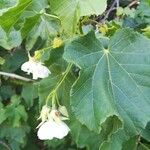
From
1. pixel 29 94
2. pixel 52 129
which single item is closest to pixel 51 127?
pixel 52 129

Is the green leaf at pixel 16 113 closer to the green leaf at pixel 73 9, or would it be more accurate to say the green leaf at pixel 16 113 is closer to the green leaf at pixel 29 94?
the green leaf at pixel 29 94

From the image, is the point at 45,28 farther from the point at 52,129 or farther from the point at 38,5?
the point at 52,129

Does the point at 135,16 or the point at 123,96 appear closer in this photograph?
the point at 123,96

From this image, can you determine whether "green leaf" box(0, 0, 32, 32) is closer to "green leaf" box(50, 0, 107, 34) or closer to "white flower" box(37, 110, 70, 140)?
"green leaf" box(50, 0, 107, 34)

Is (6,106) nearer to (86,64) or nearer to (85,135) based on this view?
(85,135)

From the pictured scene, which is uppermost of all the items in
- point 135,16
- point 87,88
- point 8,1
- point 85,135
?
point 8,1

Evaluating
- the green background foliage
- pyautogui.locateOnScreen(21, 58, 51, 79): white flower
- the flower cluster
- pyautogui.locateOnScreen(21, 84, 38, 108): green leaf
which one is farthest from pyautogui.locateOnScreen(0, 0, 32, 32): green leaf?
pyautogui.locateOnScreen(21, 84, 38, 108): green leaf

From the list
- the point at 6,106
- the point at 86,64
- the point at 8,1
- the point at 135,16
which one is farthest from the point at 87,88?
the point at 6,106

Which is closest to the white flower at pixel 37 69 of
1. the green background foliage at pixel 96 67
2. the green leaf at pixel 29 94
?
the green background foliage at pixel 96 67
